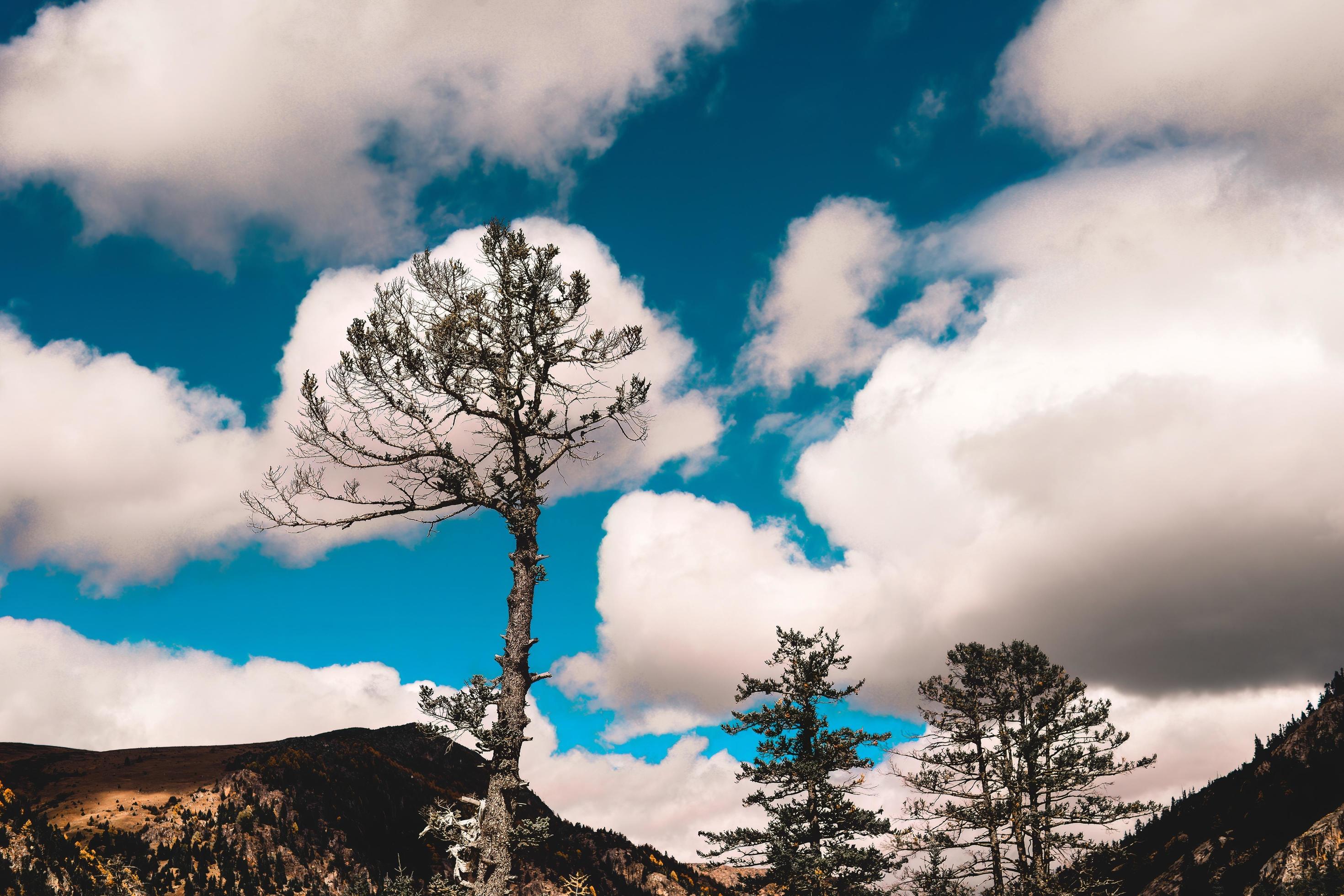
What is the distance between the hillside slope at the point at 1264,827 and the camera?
4344 cm

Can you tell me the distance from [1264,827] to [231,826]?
72.4 metres

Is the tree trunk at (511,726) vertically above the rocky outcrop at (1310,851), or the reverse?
the tree trunk at (511,726)

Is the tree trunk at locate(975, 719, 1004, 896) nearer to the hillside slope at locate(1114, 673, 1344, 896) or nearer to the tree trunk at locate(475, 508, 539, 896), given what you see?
the hillside slope at locate(1114, 673, 1344, 896)

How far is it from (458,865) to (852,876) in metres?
20.1

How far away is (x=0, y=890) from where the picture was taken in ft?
98.0

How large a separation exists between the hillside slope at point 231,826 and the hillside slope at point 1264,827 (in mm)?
42592

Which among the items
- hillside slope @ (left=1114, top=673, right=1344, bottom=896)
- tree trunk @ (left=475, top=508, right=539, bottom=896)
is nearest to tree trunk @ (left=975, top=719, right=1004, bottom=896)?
hillside slope @ (left=1114, top=673, right=1344, bottom=896)

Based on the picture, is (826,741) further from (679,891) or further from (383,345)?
(679,891)

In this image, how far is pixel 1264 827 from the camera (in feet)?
181

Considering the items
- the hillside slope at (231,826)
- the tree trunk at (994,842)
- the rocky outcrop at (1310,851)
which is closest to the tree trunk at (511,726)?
the hillside slope at (231,826)

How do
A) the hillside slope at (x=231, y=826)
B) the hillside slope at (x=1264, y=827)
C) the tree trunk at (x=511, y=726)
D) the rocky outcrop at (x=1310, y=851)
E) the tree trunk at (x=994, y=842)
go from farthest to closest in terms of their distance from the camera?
1. the hillside slope at (x=1264, y=827)
2. the rocky outcrop at (x=1310, y=851)
3. the hillside slope at (x=231, y=826)
4. the tree trunk at (x=994, y=842)
5. the tree trunk at (x=511, y=726)

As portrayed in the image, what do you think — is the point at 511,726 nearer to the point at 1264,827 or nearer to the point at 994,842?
the point at 994,842

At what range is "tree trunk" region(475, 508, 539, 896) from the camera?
9.43 metres

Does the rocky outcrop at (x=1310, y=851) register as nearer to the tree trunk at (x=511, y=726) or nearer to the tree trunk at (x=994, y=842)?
the tree trunk at (x=994, y=842)
